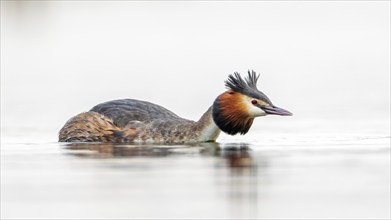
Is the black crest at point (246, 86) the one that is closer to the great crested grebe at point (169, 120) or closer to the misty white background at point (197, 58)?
the great crested grebe at point (169, 120)

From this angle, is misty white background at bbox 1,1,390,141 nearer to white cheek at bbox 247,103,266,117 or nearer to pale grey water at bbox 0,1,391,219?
pale grey water at bbox 0,1,391,219

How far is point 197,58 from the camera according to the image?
107ft

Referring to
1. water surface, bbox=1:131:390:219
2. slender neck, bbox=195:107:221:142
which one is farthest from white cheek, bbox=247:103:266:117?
slender neck, bbox=195:107:221:142

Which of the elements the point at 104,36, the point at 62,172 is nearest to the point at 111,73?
the point at 104,36

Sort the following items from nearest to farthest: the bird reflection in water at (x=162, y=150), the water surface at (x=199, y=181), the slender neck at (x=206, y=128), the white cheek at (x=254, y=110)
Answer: the water surface at (x=199, y=181), the bird reflection in water at (x=162, y=150), the white cheek at (x=254, y=110), the slender neck at (x=206, y=128)

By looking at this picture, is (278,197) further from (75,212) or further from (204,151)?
(204,151)

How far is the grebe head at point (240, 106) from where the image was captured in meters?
18.0

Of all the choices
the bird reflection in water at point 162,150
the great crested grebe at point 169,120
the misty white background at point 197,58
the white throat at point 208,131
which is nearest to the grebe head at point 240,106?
the great crested grebe at point 169,120

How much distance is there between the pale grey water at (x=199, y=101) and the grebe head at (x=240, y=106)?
0.28 metres

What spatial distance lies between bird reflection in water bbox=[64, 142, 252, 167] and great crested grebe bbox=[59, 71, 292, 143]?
271 mm

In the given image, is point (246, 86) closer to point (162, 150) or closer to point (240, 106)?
point (240, 106)

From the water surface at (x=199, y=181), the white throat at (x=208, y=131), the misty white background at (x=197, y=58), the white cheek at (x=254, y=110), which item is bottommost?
the water surface at (x=199, y=181)

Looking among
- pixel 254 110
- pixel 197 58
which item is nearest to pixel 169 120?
pixel 254 110

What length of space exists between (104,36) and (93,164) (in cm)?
2351
